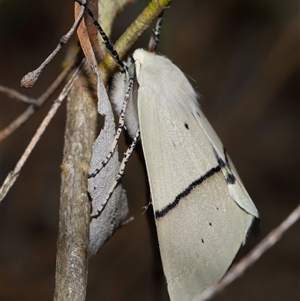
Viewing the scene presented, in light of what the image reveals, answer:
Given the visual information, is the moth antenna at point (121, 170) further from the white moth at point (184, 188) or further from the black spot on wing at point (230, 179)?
the black spot on wing at point (230, 179)

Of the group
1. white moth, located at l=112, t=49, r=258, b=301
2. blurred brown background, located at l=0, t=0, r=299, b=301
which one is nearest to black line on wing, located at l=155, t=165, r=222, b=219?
white moth, located at l=112, t=49, r=258, b=301

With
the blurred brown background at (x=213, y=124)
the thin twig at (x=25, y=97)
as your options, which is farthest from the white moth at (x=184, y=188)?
the blurred brown background at (x=213, y=124)

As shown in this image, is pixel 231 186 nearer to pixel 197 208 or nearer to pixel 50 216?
pixel 197 208

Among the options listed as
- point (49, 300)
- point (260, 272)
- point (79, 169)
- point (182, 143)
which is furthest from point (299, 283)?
point (79, 169)

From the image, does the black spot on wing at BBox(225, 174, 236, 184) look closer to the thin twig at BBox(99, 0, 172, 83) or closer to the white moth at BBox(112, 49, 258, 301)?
the white moth at BBox(112, 49, 258, 301)

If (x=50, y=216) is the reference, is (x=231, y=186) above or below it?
above

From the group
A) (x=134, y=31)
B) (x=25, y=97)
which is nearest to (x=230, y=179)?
(x=134, y=31)

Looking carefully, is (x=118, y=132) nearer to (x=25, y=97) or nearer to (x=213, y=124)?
(x=25, y=97)
